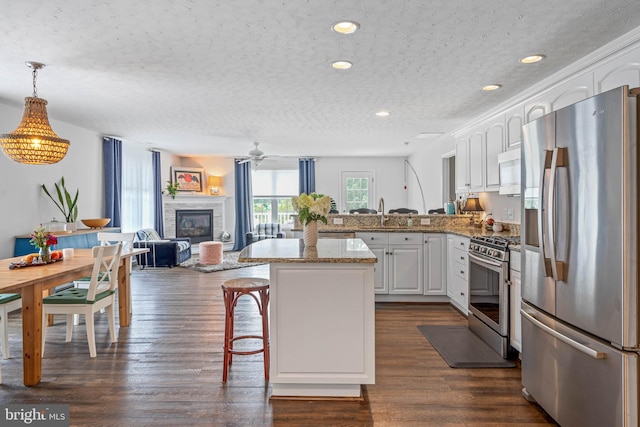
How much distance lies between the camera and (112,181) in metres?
6.64

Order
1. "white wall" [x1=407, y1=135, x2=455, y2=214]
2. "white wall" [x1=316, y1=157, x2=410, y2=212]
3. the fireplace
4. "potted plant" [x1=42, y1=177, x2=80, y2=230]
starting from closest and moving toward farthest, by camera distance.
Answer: "potted plant" [x1=42, y1=177, x2=80, y2=230]
"white wall" [x1=407, y1=135, x2=455, y2=214]
the fireplace
"white wall" [x1=316, y1=157, x2=410, y2=212]

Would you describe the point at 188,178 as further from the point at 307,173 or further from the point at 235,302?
the point at 235,302

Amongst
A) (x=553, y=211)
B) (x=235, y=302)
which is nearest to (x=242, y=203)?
(x=235, y=302)

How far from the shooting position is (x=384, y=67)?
329 centimetres

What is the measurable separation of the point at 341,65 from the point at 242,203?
6.98 meters

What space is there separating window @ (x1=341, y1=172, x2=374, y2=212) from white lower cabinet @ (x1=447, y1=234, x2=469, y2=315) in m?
5.60

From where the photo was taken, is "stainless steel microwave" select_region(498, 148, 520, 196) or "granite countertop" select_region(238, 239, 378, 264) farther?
"stainless steel microwave" select_region(498, 148, 520, 196)

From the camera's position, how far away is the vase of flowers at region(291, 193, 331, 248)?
9.04 ft

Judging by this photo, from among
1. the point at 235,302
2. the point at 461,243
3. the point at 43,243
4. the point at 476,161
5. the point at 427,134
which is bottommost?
the point at 235,302

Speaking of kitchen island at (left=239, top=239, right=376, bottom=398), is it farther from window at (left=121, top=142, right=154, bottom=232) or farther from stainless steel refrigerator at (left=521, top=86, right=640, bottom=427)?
window at (left=121, top=142, right=154, bottom=232)

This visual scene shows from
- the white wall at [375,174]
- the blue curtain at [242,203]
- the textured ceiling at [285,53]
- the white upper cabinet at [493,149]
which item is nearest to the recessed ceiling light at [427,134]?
the textured ceiling at [285,53]

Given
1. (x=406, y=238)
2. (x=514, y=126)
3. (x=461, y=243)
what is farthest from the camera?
(x=406, y=238)

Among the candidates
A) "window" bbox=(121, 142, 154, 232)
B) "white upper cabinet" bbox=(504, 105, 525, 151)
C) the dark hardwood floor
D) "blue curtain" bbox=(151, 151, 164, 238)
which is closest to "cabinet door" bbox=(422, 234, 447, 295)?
the dark hardwood floor

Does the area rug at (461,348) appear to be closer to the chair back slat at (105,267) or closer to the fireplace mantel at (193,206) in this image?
the chair back slat at (105,267)
